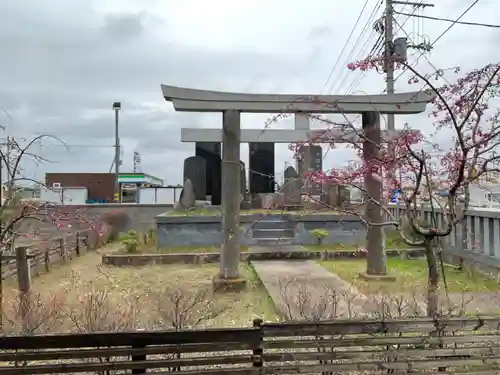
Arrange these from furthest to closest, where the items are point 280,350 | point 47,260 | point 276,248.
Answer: point 276,248 → point 47,260 → point 280,350

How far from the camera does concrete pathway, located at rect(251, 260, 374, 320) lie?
4.26 metres

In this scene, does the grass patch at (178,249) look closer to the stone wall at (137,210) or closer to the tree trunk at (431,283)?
the stone wall at (137,210)

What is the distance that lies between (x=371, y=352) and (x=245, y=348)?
0.96m

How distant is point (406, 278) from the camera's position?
7.97 meters

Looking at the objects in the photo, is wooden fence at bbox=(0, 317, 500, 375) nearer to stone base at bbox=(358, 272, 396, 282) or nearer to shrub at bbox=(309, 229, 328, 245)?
stone base at bbox=(358, 272, 396, 282)

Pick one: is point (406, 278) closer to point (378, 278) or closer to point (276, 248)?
point (378, 278)

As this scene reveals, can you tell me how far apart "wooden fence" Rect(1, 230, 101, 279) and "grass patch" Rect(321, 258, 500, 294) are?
4.73m

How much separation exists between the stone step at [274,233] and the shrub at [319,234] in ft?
2.19

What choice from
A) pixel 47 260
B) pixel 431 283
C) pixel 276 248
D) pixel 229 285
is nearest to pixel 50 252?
pixel 47 260

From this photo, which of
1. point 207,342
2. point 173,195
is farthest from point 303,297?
point 173,195

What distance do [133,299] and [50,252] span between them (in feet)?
15.2

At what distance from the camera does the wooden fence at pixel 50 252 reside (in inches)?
304

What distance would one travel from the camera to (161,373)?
3078 millimetres

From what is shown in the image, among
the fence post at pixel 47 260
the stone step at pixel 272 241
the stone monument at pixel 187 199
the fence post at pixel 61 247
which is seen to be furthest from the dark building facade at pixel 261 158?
the fence post at pixel 47 260
